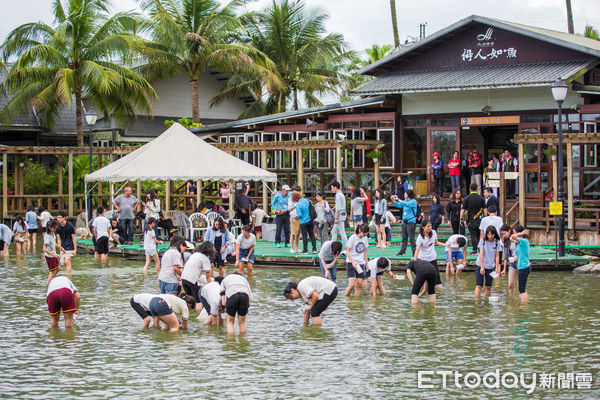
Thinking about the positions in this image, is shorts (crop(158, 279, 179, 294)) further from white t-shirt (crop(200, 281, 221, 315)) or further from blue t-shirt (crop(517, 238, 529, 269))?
blue t-shirt (crop(517, 238, 529, 269))

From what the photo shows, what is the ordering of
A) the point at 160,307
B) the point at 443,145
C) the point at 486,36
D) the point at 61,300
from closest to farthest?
the point at 160,307, the point at 61,300, the point at 486,36, the point at 443,145

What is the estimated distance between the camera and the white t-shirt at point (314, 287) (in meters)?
12.9

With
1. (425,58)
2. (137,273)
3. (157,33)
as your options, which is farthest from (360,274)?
(157,33)

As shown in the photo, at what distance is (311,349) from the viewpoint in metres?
11.7

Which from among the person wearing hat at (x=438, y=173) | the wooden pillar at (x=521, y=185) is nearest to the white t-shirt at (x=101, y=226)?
the wooden pillar at (x=521, y=185)

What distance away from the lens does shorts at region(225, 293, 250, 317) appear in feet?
40.3

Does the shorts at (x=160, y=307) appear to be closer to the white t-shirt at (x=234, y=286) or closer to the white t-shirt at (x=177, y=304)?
the white t-shirt at (x=177, y=304)

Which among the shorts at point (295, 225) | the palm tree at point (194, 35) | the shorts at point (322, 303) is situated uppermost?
the palm tree at point (194, 35)

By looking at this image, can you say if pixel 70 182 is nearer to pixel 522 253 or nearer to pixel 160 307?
pixel 160 307

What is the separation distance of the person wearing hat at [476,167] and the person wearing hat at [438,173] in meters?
1.02

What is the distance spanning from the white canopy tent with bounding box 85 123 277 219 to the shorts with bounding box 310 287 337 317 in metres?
11.5

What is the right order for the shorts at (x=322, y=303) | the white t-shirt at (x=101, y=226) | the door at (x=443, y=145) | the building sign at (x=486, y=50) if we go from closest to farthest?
the shorts at (x=322, y=303)
the white t-shirt at (x=101, y=226)
the building sign at (x=486, y=50)
the door at (x=443, y=145)

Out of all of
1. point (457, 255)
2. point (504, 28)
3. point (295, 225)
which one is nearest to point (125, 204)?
point (295, 225)

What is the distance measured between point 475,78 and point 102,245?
43.9 feet
